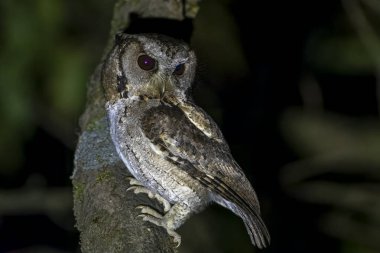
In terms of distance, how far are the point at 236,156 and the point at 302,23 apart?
139cm

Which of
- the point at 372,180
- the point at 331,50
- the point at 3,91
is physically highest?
the point at 331,50

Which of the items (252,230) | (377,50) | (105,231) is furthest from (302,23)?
(105,231)

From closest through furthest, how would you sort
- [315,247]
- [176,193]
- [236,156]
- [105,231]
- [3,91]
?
A: [105,231], [176,193], [3,91], [236,156], [315,247]

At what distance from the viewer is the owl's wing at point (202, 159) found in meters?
3.96

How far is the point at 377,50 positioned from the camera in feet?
19.9

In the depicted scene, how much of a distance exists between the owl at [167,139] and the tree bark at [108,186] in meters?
0.12

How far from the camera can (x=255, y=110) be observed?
6.51 m

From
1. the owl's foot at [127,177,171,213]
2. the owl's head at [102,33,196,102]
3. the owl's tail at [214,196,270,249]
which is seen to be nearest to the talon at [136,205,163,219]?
the owl's foot at [127,177,171,213]

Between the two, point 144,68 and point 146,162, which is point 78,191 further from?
point 144,68

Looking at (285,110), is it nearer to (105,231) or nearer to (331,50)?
(331,50)

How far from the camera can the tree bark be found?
3.41 metres

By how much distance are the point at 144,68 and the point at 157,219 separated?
89 cm

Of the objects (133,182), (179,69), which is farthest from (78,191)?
(179,69)

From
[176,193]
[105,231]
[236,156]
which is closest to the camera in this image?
[105,231]
